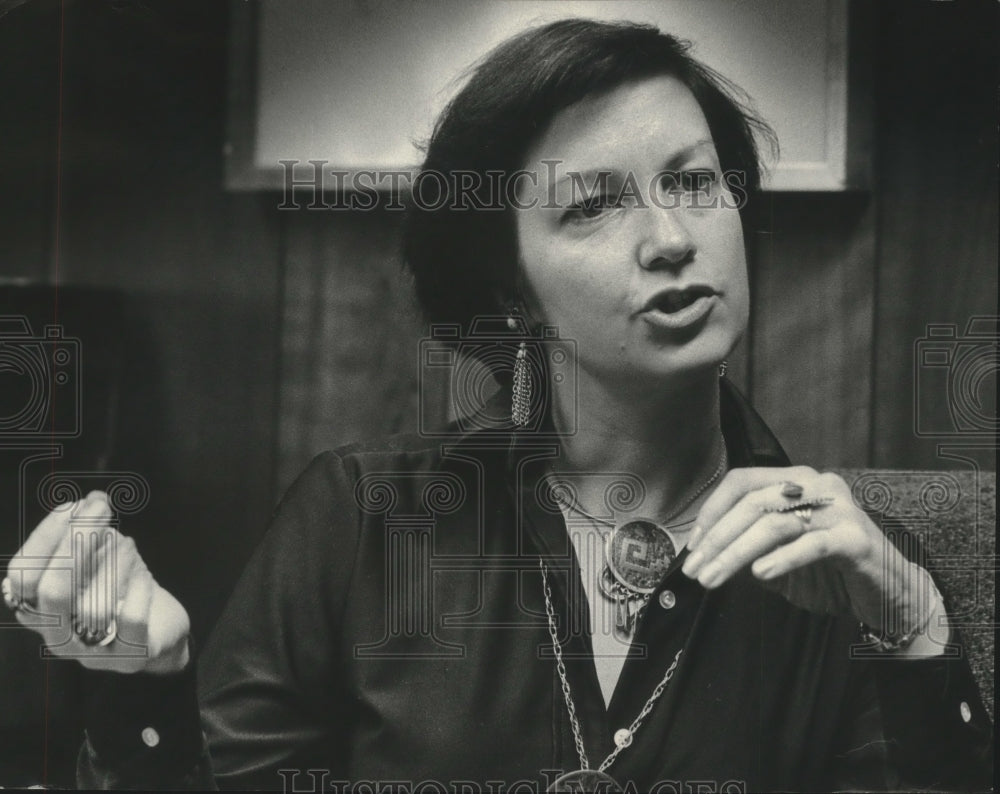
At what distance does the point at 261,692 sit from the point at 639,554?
57cm

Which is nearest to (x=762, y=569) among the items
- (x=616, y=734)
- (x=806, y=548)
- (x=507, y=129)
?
(x=806, y=548)

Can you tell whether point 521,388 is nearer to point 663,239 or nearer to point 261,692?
point 663,239

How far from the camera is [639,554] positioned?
5.33 feet

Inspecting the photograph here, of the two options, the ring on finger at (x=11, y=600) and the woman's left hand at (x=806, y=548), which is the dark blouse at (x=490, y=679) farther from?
the ring on finger at (x=11, y=600)

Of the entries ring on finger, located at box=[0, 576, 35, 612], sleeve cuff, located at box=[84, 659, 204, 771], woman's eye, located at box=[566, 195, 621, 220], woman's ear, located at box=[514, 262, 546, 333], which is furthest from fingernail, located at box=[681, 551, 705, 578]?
ring on finger, located at box=[0, 576, 35, 612]

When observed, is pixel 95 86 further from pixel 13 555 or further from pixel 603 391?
pixel 603 391

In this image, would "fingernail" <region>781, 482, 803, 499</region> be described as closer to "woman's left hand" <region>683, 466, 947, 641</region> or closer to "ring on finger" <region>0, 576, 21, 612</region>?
"woman's left hand" <region>683, 466, 947, 641</region>

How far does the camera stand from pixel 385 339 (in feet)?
5.59

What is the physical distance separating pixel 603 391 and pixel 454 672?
0.46 metres

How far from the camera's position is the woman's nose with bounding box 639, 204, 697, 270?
159cm

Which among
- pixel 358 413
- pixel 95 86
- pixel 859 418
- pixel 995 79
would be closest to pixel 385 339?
pixel 358 413

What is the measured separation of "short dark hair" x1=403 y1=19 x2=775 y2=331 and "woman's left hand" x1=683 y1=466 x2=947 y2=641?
0.39m

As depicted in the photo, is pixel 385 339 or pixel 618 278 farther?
pixel 385 339

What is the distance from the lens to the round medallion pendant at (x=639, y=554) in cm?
162
